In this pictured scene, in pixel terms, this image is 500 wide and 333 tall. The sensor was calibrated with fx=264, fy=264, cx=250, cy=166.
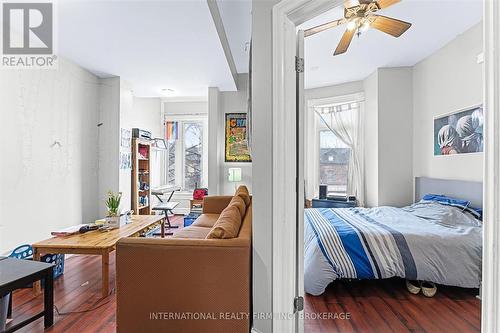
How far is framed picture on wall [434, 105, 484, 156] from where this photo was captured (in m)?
2.95

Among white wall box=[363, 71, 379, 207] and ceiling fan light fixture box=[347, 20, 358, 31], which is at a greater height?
ceiling fan light fixture box=[347, 20, 358, 31]

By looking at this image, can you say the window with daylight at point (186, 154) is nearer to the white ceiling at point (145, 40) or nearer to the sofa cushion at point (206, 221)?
the white ceiling at point (145, 40)

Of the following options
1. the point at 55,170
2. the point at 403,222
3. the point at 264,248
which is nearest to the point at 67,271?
the point at 55,170

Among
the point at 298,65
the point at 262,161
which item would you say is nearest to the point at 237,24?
the point at 298,65

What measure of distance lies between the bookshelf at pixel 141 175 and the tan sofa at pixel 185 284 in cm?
319

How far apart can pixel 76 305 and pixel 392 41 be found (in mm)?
4487

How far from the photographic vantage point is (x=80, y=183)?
Result: 12.4 ft

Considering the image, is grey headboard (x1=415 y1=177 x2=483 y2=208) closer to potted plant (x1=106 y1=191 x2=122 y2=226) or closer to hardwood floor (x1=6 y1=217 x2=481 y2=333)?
hardwood floor (x1=6 y1=217 x2=481 y2=333)

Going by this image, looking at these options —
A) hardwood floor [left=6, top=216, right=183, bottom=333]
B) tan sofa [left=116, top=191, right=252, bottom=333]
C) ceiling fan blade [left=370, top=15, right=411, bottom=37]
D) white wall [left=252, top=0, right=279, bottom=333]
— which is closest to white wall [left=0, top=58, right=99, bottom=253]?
hardwood floor [left=6, top=216, right=183, bottom=333]

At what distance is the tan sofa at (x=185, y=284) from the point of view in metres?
1.68

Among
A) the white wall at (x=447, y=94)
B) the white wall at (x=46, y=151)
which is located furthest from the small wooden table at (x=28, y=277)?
the white wall at (x=447, y=94)

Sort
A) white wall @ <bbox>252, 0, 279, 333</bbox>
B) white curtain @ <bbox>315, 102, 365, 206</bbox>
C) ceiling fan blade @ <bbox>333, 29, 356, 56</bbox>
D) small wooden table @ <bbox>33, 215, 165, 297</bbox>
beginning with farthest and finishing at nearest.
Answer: white curtain @ <bbox>315, 102, 365, 206</bbox> < ceiling fan blade @ <bbox>333, 29, 356, 56</bbox> < small wooden table @ <bbox>33, 215, 165, 297</bbox> < white wall @ <bbox>252, 0, 279, 333</bbox>

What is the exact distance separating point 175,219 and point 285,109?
4884mm

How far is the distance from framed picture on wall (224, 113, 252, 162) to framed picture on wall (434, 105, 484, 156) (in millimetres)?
3037
